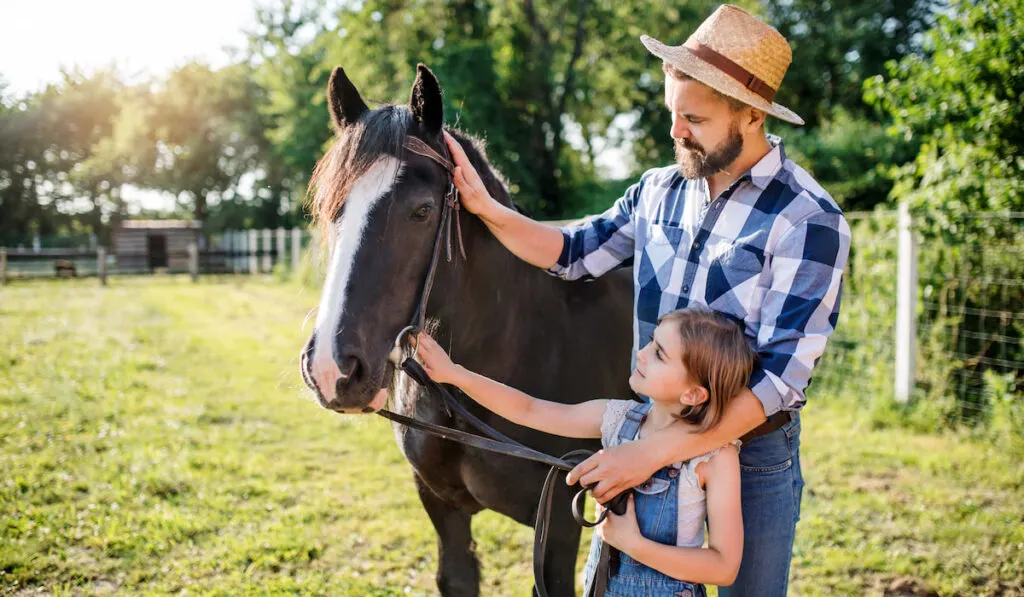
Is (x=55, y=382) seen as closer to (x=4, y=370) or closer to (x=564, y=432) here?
(x=4, y=370)

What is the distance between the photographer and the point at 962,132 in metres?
5.58

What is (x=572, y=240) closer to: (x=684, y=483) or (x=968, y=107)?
(x=684, y=483)

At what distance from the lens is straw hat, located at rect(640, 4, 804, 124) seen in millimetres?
1629

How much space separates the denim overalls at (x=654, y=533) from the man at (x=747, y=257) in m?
0.10

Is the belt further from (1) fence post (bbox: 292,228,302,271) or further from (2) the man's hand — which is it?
(1) fence post (bbox: 292,228,302,271)

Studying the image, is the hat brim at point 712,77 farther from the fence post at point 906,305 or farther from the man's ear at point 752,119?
the fence post at point 906,305

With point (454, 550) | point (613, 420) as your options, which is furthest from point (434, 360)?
point (454, 550)

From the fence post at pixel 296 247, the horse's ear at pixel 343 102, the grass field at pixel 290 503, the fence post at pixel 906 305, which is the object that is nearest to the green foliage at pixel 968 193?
the fence post at pixel 906 305

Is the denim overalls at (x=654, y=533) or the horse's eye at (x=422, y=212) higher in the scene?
the horse's eye at (x=422, y=212)

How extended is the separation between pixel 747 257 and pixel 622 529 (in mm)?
758

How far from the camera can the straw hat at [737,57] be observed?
1.63 m

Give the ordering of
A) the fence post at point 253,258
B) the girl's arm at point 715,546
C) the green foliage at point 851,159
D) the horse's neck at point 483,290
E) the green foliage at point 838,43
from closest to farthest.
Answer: the girl's arm at point 715,546 < the horse's neck at point 483,290 < the green foliage at point 851,159 < the green foliage at point 838,43 < the fence post at point 253,258

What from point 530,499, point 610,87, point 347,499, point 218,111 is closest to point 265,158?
point 218,111

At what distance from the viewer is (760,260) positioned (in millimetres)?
1635
